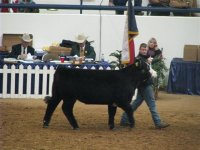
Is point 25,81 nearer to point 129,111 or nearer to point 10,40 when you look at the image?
point 10,40

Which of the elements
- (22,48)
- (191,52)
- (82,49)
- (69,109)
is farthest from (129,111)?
(191,52)

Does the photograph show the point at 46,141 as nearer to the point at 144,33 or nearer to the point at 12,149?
the point at 12,149

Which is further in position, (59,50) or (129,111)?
(59,50)

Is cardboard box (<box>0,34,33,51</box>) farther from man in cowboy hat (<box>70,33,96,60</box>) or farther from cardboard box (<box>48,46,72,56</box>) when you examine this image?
man in cowboy hat (<box>70,33,96,60</box>)

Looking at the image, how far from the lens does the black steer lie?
12539 mm

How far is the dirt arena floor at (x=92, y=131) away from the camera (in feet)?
36.0

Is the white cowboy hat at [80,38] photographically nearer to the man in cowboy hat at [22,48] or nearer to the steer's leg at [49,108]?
the man in cowboy hat at [22,48]

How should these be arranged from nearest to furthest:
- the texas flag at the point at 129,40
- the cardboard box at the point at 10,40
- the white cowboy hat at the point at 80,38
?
the texas flag at the point at 129,40 → the white cowboy hat at the point at 80,38 → the cardboard box at the point at 10,40

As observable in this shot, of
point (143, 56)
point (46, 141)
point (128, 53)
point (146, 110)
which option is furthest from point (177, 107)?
point (46, 141)

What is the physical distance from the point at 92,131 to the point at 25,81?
593cm

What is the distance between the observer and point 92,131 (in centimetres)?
1259

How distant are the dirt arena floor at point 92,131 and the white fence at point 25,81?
0.95 metres

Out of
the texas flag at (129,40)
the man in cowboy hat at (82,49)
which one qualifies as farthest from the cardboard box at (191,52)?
the texas flag at (129,40)

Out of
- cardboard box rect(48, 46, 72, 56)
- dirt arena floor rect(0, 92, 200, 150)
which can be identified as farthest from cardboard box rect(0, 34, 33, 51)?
dirt arena floor rect(0, 92, 200, 150)
